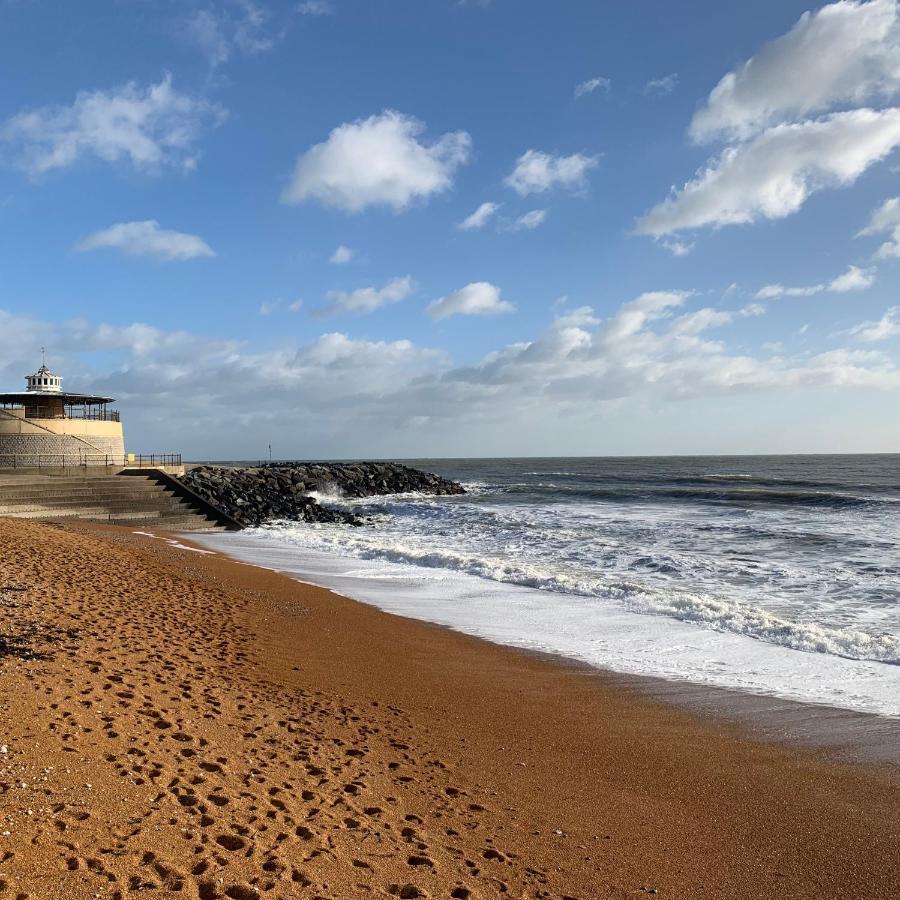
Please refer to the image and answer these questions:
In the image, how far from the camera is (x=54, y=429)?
93.6ft

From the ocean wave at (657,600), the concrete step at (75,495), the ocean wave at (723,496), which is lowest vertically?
the ocean wave at (657,600)

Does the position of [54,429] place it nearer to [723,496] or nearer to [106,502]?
[106,502]

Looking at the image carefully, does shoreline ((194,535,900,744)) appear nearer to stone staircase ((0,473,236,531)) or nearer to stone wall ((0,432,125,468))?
stone staircase ((0,473,236,531))

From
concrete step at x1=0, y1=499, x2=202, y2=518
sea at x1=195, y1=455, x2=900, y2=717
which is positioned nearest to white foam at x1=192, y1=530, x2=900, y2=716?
sea at x1=195, y1=455, x2=900, y2=717

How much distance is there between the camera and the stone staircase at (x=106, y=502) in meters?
20.7

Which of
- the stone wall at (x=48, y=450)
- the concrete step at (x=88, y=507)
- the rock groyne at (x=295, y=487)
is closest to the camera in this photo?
the concrete step at (x=88, y=507)

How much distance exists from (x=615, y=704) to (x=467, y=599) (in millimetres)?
5139

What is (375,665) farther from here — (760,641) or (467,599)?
(760,641)

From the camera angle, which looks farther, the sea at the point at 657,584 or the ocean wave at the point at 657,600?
the ocean wave at the point at 657,600

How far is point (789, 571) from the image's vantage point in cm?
1341

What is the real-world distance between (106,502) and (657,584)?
18478 mm

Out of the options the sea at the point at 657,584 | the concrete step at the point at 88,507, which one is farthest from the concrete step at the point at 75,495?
the sea at the point at 657,584

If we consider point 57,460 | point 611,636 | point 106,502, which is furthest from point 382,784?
point 57,460

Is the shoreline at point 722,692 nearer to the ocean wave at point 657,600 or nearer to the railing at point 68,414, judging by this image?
the ocean wave at point 657,600
